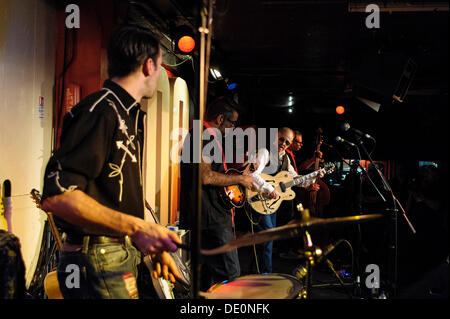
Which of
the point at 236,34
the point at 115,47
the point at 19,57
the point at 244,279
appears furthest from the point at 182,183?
the point at 236,34

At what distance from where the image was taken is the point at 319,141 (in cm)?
641

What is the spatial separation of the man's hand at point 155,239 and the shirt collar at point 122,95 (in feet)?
1.89

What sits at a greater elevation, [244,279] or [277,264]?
[244,279]

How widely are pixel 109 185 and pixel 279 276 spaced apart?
1.24 metres

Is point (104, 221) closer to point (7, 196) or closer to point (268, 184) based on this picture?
point (7, 196)

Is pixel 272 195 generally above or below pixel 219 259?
above

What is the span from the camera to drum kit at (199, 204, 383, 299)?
1385 millimetres

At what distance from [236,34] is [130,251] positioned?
5.88 metres

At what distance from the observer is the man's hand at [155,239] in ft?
4.46

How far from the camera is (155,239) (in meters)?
1.38

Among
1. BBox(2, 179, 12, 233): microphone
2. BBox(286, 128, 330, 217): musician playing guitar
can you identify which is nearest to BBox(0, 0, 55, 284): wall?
BBox(2, 179, 12, 233): microphone

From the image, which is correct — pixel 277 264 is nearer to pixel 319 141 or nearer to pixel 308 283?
pixel 319 141

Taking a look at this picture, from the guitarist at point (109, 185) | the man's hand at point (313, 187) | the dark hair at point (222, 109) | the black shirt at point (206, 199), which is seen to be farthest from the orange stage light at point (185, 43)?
the man's hand at point (313, 187)

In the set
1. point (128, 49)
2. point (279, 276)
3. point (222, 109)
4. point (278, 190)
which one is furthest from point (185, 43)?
point (279, 276)
